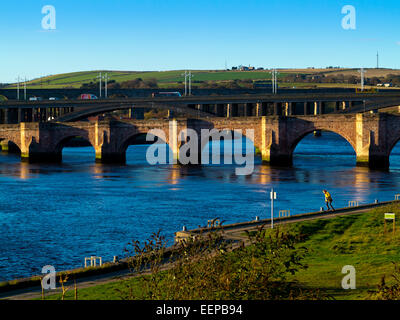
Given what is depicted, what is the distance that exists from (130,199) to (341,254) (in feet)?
124

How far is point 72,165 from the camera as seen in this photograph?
112 meters

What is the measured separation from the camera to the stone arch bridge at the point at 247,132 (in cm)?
9888

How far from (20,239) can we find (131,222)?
10.4 metres

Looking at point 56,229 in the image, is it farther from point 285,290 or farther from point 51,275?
point 285,290

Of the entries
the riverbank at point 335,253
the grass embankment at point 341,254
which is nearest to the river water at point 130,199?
the riverbank at point 335,253

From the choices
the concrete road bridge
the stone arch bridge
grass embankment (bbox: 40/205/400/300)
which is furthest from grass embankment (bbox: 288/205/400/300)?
the concrete road bridge

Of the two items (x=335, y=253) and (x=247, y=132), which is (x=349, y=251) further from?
(x=247, y=132)

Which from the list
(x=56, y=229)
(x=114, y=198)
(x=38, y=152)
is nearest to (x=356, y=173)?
(x=114, y=198)

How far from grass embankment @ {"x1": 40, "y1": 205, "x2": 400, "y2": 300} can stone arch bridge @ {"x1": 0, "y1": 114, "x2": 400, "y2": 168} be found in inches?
2112

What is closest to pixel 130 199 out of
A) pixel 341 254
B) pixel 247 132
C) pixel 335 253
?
pixel 335 253

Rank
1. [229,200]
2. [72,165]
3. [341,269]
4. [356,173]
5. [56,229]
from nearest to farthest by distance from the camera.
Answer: [341,269], [56,229], [229,200], [356,173], [72,165]

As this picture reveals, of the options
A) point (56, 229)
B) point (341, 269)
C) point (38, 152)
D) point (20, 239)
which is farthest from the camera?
point (38, 152)

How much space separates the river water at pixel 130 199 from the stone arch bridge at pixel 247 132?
162 inches

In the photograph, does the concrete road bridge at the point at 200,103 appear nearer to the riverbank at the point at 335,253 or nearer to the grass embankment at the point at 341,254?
the riverbank at the point at 335,253
